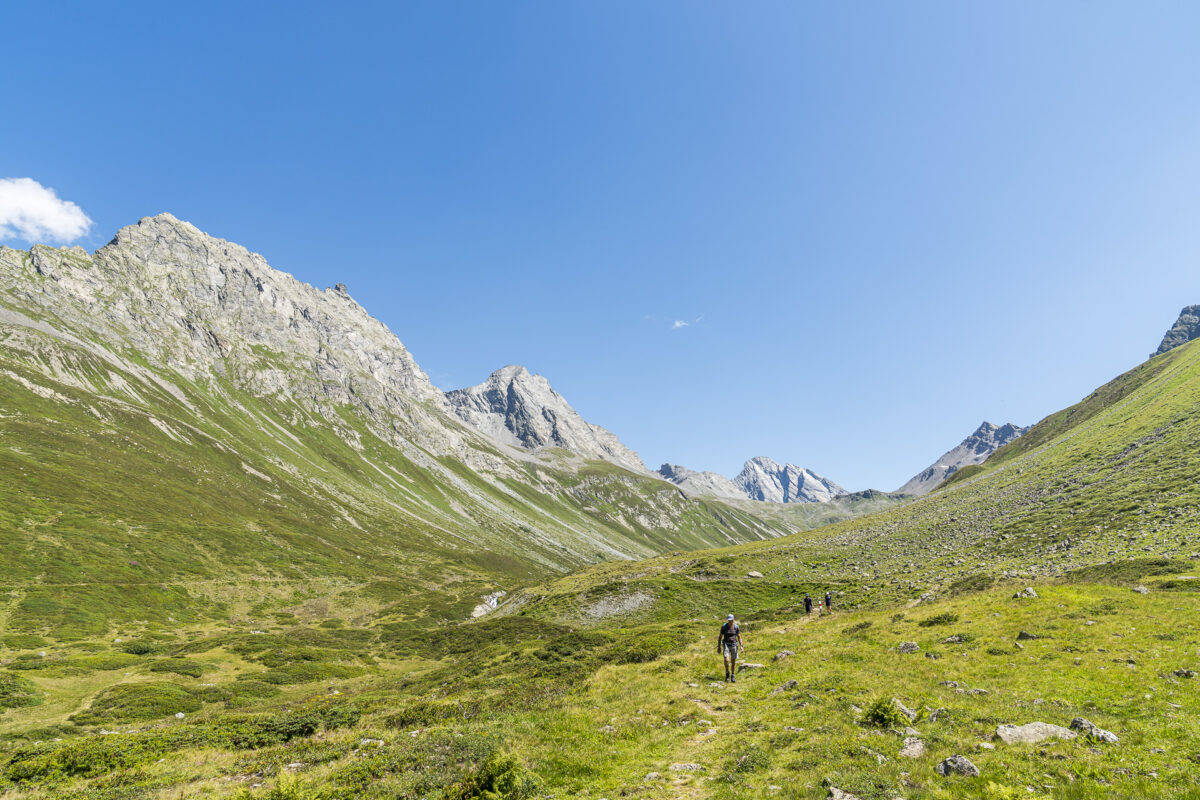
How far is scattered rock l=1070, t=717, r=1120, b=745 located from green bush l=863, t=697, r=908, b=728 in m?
4.07

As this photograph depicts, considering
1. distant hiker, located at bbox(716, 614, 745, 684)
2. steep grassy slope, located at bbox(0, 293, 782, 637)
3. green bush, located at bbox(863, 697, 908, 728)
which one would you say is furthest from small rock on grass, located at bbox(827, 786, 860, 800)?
steep grassy slope, located at bbox(0, 293, 782, 637)

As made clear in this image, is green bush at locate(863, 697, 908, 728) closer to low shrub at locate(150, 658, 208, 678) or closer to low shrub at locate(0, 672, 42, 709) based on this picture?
low shrub at locate(0, 672, 42, 709)

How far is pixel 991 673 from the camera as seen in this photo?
18.4 meters

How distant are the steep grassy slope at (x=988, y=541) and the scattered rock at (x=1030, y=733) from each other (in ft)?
94.9

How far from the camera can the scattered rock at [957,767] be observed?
10906 millimetres

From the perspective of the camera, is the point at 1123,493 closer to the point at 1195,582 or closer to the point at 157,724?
the point at 1195,582

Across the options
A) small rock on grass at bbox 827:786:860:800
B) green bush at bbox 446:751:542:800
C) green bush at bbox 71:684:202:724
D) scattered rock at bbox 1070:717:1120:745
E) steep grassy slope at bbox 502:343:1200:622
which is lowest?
steep grassy slope at bbox 502:343:1200:622

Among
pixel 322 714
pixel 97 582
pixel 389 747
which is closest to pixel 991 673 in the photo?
pixel 389 747

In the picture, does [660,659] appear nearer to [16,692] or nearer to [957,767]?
[957,767]

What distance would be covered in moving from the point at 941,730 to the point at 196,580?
109m

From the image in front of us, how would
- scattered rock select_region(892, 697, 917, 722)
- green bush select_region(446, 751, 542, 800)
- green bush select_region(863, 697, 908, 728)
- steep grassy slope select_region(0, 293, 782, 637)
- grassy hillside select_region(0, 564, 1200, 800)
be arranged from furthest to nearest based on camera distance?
steep grassy slope select_region(0, 293, 782, 637), scattered rock select_region(892, 697, 917, 722), green bush select_region(863, 697, 908, 728), green bush select_region(446, 751, 542, 800), grassy hillside select_region(0, 564, 1200, 800)

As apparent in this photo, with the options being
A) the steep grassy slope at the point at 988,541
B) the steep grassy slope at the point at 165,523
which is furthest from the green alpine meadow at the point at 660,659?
the steep grassy slope at the point at 165,523

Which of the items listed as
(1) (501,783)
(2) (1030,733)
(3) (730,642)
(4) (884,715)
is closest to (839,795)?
(4) (884,715)

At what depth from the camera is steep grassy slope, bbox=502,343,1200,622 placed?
3931 centimetres
